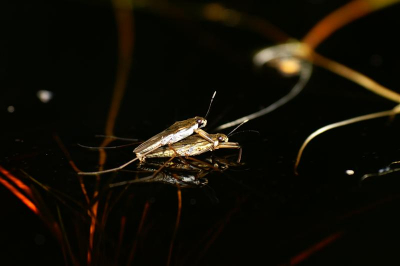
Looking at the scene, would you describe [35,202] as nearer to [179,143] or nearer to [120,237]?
[120,237]

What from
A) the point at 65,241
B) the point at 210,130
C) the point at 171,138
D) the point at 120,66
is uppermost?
the point at 120,66

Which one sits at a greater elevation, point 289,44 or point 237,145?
point 289,44

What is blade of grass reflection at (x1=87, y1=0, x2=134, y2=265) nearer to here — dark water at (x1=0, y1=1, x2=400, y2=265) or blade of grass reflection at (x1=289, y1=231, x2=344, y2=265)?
dark water at (x1=0, y1=1, x2=400, y2=265)

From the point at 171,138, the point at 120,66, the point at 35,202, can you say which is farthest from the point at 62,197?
the point at 120,66

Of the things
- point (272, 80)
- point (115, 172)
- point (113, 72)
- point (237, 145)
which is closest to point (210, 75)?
point (272, 80)

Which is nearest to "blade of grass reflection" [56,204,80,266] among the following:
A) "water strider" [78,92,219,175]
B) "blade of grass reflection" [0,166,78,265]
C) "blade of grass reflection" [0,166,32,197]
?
"blade of grass reflection" [0,166,78,265]

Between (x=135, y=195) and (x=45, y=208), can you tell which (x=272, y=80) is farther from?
(x=45, y=208)

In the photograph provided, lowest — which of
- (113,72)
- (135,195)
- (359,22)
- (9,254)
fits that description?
(9,254)

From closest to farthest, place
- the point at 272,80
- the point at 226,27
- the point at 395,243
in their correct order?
the point at 395,243 < the point at 272,80 < the point at 226,27

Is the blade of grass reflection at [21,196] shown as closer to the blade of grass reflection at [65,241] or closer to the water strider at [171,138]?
the blade of grass reflection at [65,241]
